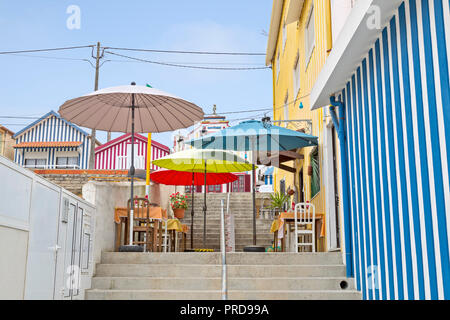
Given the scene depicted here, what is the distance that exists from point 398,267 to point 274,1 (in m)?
11.7

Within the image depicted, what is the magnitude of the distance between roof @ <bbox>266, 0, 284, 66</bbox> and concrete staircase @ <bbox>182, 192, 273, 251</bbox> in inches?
221

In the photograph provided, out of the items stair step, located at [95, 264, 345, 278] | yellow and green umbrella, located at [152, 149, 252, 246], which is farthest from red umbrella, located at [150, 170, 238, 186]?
stair step, located at [95, 264, 345, 278]

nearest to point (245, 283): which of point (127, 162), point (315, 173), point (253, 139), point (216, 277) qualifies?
point (216, 277)

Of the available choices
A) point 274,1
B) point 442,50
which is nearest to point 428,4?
point 442,50

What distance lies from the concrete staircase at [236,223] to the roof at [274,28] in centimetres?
562

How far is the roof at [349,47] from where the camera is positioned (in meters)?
3.76

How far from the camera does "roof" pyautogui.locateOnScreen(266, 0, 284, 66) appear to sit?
1440cm

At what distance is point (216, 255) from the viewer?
20.4ft

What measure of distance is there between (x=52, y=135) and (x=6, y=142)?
2.94 meters

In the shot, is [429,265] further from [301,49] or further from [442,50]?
[301,49]

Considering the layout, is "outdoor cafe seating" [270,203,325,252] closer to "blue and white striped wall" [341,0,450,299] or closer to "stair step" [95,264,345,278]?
"stair step" [95,264,345,278]

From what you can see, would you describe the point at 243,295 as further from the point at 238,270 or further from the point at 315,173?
the point at 315,173

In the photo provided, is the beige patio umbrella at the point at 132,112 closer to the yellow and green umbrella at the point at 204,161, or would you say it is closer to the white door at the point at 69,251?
the yellow and green umbrella at the point at 204,161

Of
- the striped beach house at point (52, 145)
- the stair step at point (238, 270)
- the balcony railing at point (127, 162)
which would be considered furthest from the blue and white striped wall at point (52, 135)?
the stair step at point (238, 270)
